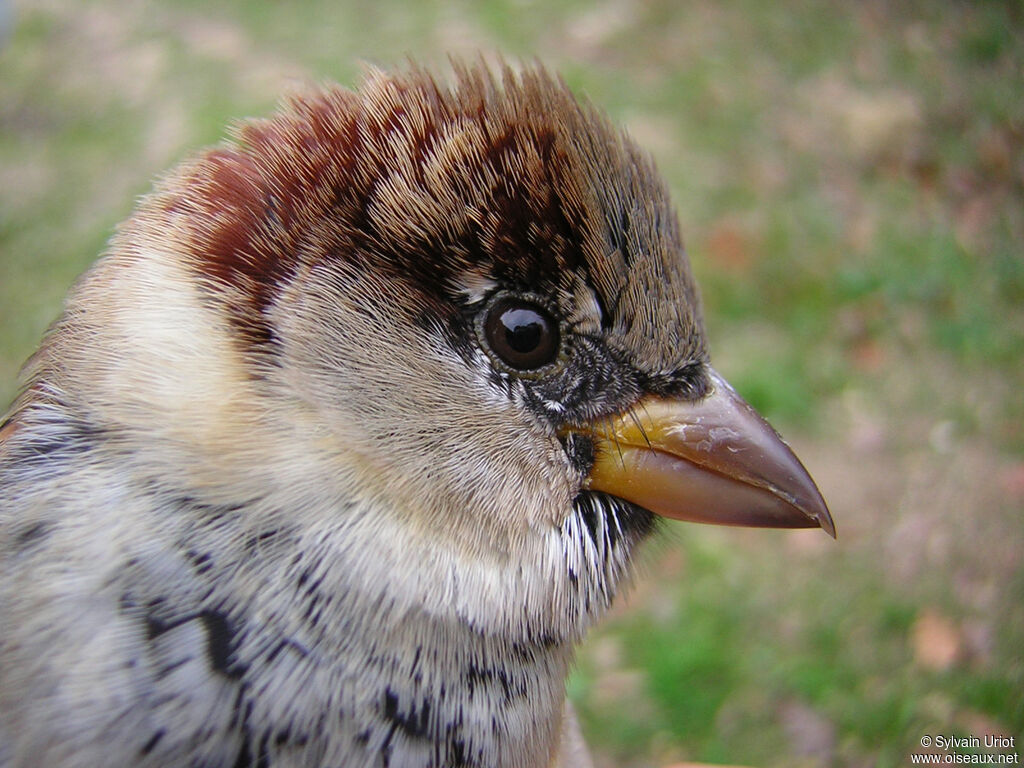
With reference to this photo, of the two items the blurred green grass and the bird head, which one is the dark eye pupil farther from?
the blurred green grass

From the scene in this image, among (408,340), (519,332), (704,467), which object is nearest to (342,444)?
(408,340)

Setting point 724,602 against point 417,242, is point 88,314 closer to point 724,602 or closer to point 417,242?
point 417,242

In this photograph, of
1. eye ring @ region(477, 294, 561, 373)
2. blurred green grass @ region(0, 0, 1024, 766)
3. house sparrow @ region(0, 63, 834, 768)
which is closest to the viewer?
house sparrow @ region(0, 63, 834, 768)

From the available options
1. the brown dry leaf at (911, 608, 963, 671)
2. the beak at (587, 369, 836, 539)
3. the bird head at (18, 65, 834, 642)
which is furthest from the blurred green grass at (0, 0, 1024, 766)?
the bird head at (18, 65, 834, 642)

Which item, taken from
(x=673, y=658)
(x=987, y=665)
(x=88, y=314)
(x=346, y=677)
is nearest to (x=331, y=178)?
(x=88, y=314)

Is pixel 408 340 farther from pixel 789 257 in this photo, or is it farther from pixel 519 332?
pixel 789 257

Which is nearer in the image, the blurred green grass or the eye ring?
the eye ring
